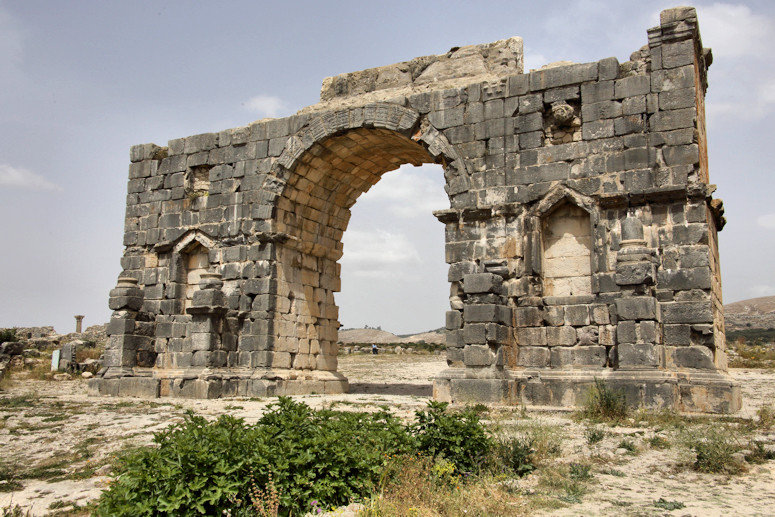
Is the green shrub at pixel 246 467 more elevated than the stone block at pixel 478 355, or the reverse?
the stone block at pixel 478 355

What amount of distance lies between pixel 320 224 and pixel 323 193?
2.35 feet

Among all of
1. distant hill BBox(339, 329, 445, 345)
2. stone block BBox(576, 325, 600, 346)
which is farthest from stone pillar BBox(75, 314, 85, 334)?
stone block BBox(576, 325, 600, 346)

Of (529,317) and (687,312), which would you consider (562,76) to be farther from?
(687,312)

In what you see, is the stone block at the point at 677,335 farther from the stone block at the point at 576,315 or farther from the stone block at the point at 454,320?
the stone block at the point at 454,320

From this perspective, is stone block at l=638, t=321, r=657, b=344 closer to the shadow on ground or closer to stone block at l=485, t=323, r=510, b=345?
stone block at l=485, t=323, r=510, b=345

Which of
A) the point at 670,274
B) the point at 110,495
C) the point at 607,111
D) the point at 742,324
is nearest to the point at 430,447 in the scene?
the point at 110,495

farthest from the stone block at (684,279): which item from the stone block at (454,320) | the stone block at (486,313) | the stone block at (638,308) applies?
the stone block at (454,320)

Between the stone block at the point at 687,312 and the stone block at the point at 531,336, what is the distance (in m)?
1.88

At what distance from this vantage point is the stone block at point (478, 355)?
1076 centimetres

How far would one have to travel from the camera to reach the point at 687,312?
10.1 m

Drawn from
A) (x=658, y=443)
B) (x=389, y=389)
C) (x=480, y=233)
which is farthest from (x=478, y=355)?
(x=389, y=389)

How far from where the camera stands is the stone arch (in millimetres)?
13164

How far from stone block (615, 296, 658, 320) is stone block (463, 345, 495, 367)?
2065 mm

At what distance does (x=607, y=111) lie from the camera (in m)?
11.2
